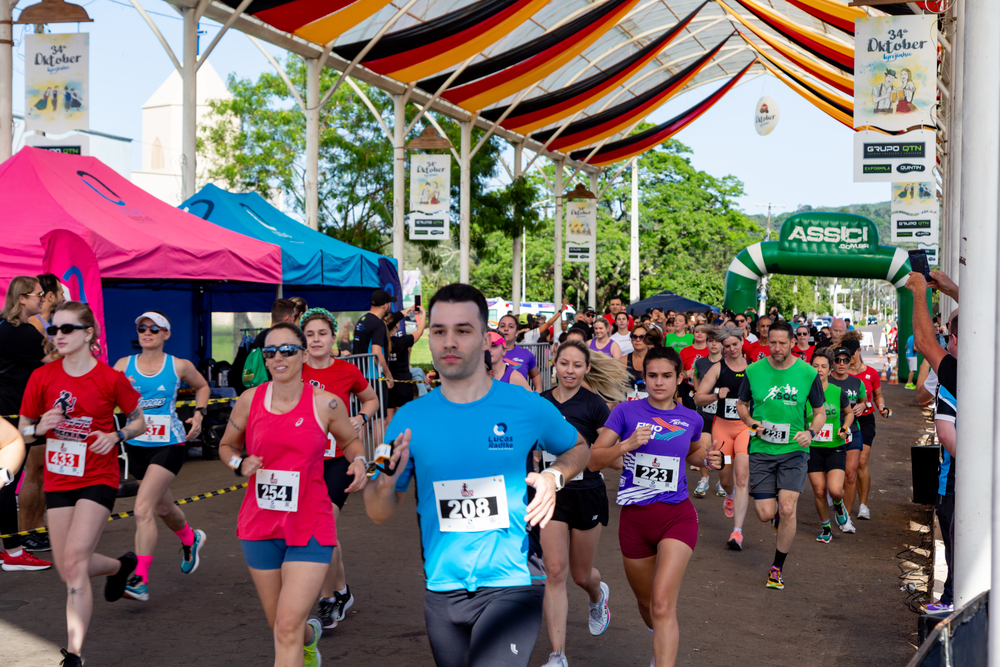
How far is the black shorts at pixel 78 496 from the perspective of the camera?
4840mm

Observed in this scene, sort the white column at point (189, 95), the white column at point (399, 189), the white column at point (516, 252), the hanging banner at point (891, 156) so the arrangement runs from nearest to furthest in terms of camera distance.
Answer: the white column at point (189, 95) < the hanging banner at point (891, 156) < the white column at point (399, 189) < the white column at point (516, 252)

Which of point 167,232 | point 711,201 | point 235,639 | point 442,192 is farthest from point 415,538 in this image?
point 711,201

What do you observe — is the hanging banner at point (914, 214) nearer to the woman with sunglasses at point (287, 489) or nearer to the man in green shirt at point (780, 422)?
the man in green shirt at point (780, 422)

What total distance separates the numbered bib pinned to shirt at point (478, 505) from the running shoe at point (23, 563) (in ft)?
16.8

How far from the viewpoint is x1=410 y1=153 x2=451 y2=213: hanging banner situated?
60.6 ft

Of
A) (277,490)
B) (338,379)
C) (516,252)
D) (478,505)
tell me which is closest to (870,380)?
(338,379)

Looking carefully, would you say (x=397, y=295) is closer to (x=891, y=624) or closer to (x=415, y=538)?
(x=415, y=538)

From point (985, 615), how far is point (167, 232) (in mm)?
10249

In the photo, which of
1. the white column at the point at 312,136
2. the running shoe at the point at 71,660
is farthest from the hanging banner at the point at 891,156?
the running shoe at the point at 71,660

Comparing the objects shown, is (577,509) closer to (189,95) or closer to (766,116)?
(189,95)

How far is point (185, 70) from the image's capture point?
12.2m

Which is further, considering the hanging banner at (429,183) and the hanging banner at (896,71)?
the hanging banner at (429,183)

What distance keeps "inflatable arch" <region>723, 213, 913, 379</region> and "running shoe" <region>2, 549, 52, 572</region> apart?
27.2 metres

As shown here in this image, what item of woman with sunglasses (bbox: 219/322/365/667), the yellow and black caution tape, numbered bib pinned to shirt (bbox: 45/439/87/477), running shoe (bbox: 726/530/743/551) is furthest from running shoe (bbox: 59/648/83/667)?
running shoe (bbox: 726/530/743/551)
